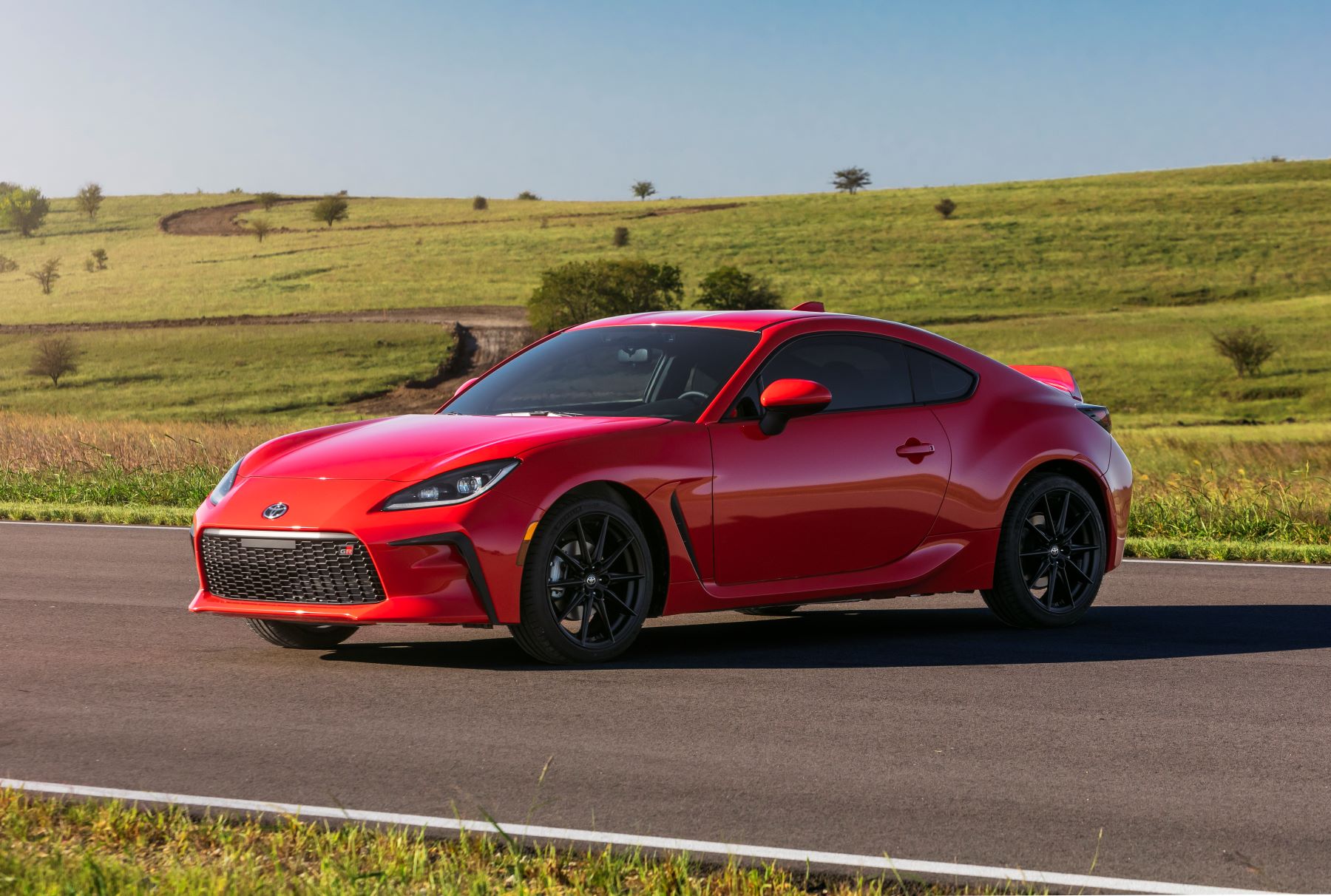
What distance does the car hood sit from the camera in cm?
693

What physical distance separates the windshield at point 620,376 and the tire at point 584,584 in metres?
0.70

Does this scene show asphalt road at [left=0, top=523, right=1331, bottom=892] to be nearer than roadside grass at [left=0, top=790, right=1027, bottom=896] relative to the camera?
No

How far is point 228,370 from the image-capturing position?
60469 mm

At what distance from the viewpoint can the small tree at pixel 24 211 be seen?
118562 mm

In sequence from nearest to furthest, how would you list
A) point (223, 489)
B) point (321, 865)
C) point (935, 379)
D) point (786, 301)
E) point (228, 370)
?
point (321, 865), point (223, 489), point (935, 379), point (228, 370), point (786, 301)

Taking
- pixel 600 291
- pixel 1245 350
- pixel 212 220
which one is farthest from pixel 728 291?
pixel 212 220

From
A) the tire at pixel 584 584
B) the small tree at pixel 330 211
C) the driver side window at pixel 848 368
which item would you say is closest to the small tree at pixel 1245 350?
the driver side window at pixel 848 368

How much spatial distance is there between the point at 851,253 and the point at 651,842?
3156 inches

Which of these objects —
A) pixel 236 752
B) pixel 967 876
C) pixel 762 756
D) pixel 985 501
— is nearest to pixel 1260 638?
pixel 985 501

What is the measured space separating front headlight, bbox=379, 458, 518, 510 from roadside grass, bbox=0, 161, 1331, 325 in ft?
186

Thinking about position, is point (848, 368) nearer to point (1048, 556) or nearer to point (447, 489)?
point (1048, 556)

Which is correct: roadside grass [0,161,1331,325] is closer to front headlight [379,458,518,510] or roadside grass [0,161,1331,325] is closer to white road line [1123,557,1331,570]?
white road line [1123,557,1331,570]

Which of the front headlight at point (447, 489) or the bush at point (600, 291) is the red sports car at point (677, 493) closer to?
the front headlight at point (447, 489)

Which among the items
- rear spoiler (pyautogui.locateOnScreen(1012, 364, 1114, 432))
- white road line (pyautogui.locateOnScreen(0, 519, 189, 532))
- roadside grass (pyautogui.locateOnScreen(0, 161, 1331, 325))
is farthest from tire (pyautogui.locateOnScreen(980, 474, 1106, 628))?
roadside grass (pyautogui.locateOnScreen(0, 161, 1331, 325))
